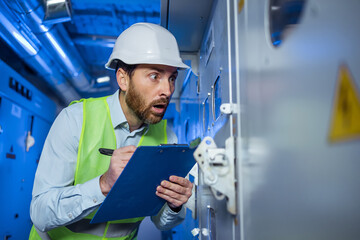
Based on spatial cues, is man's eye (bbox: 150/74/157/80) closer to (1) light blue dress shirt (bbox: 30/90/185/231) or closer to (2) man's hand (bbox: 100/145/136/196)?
(1) light blue dress shirt (bbox: 30/90/185/231)

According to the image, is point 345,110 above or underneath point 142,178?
above

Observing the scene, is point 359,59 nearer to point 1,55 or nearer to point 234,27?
point 234,27

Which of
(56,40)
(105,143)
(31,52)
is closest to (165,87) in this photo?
(105,143)

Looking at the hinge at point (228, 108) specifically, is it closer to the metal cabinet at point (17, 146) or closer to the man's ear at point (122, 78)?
the man's ear at point (122, 78)

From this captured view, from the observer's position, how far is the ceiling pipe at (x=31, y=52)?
6.93ft

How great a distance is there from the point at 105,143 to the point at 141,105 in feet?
0.86

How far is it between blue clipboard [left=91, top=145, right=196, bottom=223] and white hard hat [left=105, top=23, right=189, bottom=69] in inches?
19.4

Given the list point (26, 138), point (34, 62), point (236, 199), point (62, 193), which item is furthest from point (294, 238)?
point (26, 138)

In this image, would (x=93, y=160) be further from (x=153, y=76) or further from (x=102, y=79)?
(x=102, y=79)

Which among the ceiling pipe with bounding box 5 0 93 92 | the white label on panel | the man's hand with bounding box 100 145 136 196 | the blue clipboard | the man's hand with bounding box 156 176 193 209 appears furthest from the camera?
the white label on panel

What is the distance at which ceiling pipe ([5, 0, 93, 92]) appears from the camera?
207 cm

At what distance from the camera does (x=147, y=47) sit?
1.37 meters

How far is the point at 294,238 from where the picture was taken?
20.5 inches

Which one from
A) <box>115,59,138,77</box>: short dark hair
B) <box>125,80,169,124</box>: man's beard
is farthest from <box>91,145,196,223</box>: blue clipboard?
<box>115,59,138,77</box>: short dark hair
